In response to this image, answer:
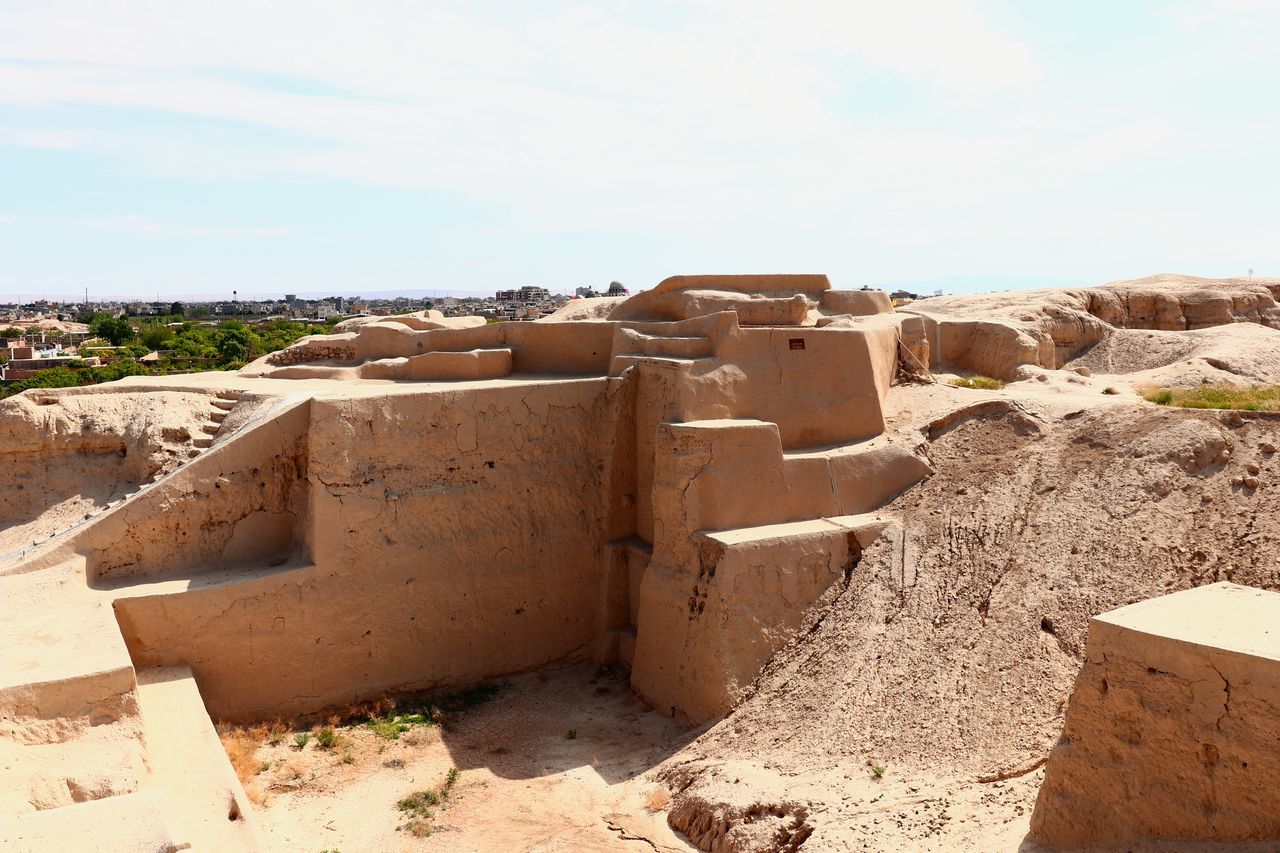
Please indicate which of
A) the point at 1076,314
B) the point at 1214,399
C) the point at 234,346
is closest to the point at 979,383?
the point at 1214,399

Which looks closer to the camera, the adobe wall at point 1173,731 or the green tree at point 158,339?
the adobe wall at point 1173,731

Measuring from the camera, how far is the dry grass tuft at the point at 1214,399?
9.84 meters

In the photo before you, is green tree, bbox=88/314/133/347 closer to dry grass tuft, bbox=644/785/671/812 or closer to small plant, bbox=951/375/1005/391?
small plant, bbox=951/375/1005/391

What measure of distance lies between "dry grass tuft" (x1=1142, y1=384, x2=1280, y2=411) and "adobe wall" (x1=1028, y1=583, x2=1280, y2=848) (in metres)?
5.16

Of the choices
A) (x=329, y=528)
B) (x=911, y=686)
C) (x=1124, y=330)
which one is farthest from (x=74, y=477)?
(x=1124, y=330)

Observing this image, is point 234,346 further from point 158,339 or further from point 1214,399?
point 1214,399

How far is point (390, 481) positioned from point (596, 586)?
2.31 m

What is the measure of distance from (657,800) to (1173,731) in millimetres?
3600

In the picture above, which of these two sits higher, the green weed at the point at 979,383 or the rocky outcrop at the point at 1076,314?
the rocky outcrop at the point at 1076,314

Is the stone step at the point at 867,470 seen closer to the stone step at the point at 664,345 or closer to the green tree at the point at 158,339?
the stone step at the point at 664,345

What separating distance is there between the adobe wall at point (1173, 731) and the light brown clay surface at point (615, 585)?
3 cm

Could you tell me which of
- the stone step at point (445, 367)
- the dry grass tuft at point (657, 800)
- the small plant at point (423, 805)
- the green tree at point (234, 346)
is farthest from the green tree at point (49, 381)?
the dry grass tuft at point (657, 800)

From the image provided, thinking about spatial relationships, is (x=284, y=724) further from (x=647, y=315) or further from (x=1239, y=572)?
(x=1239, y=572)

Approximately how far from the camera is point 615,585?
9.45 meters
